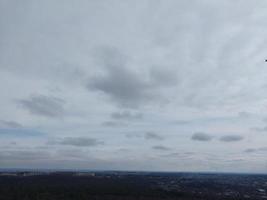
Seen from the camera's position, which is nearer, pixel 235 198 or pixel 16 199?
pixel 16 199

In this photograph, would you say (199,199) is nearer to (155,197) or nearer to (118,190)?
(155,197)

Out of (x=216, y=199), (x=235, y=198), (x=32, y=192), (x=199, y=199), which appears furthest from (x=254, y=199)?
(x=32, y=192)

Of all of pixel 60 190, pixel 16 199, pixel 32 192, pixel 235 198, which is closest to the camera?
pixel 16 199

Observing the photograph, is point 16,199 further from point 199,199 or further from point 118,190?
point 199,199

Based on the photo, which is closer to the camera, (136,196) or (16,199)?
(16,199)

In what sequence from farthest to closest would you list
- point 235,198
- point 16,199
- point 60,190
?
point 235,198 → point 60,190 → point 16,199

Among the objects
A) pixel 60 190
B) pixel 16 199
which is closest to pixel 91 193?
pixel 60 190

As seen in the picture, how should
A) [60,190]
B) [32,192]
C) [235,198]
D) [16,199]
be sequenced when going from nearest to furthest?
[16,199]
[32,192]
[60,190]
[235,198]

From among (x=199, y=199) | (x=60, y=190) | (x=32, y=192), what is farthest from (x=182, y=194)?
(x=32, y=192)
